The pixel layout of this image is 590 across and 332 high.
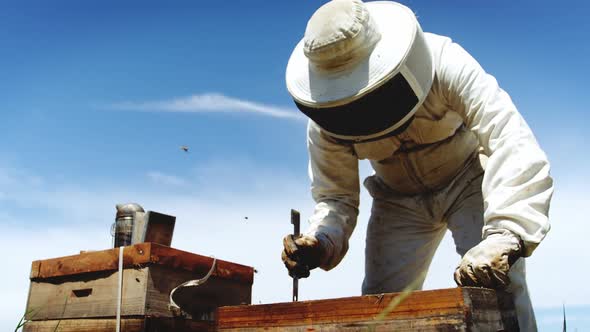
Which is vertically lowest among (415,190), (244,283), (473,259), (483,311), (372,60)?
(483,311)

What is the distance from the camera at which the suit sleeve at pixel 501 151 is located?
7.81 feet

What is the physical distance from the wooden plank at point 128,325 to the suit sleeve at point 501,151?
1.64m

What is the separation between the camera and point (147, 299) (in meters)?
3.04

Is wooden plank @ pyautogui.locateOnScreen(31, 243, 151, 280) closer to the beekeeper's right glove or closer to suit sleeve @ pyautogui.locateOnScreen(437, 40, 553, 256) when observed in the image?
the beekeeper's right glove

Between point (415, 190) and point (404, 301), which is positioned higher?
point (415, 190)

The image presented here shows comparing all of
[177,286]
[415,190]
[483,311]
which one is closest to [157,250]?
[177,286]

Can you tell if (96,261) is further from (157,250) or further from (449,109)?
(449,109)

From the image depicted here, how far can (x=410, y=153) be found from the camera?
314cm

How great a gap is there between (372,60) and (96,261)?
1.85 metres

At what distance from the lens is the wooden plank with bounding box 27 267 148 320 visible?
308 cm

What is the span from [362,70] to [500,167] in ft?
2.34

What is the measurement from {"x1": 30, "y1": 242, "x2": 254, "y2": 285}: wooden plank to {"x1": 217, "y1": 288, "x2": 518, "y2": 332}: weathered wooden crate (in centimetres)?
87

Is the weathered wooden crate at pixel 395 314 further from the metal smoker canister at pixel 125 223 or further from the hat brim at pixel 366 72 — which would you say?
the metal smoker canister at pixel 125 223

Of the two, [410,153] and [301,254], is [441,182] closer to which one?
[410,153]
